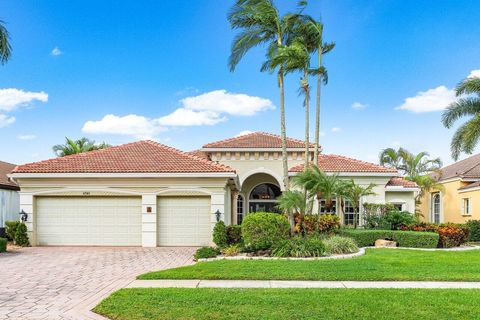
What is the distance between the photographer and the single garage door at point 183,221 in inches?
741

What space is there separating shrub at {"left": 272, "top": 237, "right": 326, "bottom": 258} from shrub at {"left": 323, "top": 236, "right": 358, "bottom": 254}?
0.60 m

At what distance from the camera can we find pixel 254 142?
1018 inches

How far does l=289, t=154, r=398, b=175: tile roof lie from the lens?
23.6m

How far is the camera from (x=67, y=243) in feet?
61.7

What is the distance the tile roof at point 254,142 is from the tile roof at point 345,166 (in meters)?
1.46

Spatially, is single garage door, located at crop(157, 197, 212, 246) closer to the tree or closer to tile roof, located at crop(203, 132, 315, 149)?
the tree

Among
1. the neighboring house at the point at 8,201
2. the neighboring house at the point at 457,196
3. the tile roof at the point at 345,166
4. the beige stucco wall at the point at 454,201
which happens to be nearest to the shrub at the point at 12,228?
the neighboring house at the point at 8,201

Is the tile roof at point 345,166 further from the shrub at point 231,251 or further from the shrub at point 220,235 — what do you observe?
the shrub at point 231,251

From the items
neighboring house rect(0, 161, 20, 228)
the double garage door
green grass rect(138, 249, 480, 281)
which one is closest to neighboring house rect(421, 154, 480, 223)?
green grass rect(138, 249, 480, 281)

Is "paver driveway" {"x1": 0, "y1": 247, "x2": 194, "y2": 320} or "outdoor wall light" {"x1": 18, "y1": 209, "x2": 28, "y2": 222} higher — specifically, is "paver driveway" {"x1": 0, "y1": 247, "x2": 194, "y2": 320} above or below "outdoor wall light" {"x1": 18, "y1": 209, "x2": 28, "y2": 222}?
below

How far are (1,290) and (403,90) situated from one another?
21054 millimetres

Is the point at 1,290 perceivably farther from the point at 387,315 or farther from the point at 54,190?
the point at 54,190

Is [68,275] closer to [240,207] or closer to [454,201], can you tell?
[240,207]

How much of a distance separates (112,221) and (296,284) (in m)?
11.7
